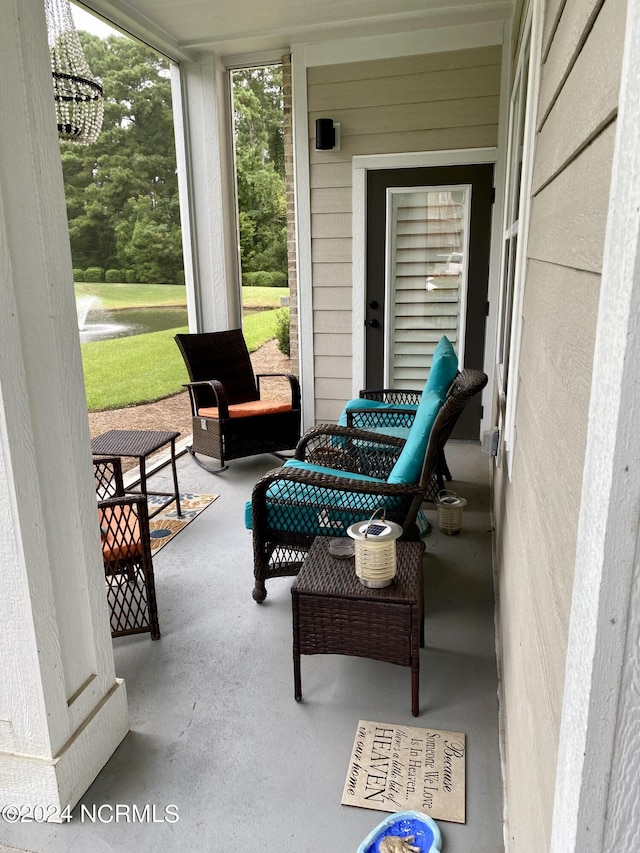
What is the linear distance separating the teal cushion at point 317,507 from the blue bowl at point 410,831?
1099 millimetres

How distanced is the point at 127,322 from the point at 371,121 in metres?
3.87

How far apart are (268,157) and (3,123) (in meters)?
4.72

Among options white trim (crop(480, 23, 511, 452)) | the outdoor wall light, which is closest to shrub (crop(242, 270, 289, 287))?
the outdoor wall light

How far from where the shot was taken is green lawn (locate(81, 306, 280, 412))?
274 inches

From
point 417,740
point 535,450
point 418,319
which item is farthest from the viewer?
point 418,319

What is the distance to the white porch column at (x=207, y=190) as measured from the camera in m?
4.76

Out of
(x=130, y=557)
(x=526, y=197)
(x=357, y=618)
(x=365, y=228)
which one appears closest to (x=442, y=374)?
(x=526, y=197)

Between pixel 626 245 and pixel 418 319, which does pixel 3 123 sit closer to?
pixel 626 245

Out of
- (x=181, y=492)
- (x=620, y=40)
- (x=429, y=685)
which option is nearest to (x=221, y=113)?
(x=181, y=492)

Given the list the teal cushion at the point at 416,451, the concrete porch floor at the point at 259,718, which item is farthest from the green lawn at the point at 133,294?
the teal cushion at the point at 416,451

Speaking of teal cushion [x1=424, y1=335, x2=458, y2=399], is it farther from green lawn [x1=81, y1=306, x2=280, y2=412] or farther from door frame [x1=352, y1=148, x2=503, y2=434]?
green lawn [x1=81, y1=306, x2=280, y2=412]

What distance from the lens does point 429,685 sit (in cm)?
209

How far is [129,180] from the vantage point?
6867 millimetres

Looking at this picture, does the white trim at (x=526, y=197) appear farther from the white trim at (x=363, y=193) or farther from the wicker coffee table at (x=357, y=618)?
the white trim at (x=363, y=193)
